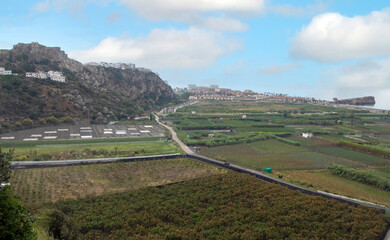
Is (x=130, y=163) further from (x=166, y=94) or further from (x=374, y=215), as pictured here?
(x=166, y=94)

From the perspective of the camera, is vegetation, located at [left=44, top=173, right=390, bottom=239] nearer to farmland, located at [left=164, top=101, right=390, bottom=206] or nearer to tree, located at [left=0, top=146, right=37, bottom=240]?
farmland, located at [left=164, top=101, right=390, bottom=206]

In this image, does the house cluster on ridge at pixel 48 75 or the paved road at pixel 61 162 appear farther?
the house cluster on ridge at pixel 48 75

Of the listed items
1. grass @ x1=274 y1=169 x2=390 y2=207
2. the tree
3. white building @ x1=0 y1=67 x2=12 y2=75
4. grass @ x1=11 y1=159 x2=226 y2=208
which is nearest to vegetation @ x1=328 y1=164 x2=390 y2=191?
grass @ x1=274 y1=169 x2=390 y2=207

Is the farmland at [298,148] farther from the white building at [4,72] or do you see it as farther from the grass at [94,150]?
the white building at [4,72]

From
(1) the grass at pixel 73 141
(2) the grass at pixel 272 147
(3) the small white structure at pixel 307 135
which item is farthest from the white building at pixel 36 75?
(3) the small white structure at pixel 307 135

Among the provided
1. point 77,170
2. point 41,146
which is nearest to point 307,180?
point 77,170

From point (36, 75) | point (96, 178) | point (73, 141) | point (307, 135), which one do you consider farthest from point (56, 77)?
point (307, 135)
